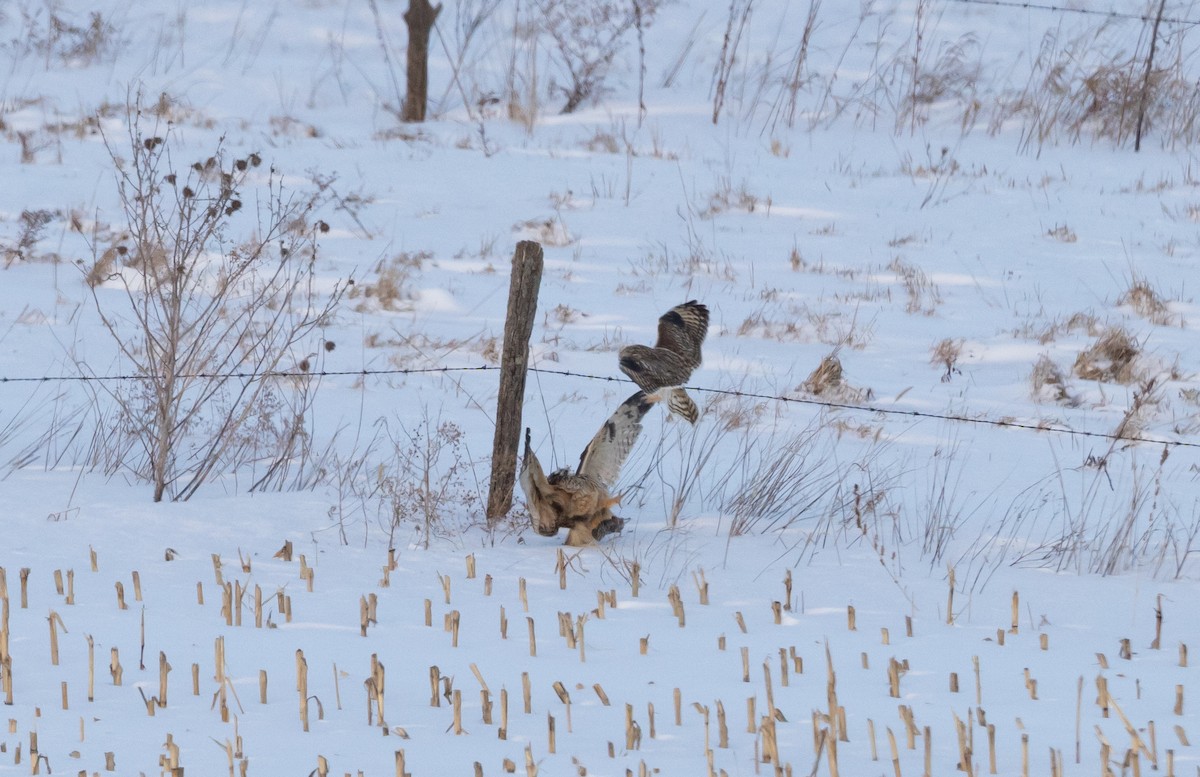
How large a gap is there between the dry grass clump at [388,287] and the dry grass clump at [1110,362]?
399 cm

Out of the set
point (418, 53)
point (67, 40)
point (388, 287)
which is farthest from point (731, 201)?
point (67, 40)

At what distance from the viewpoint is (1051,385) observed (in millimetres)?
6824

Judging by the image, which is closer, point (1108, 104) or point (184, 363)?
Result: point (184, 363)

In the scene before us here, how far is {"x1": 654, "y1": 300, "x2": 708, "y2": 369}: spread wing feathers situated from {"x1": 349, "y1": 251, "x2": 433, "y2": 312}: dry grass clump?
347 cm

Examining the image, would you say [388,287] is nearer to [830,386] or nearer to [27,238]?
[27,238]

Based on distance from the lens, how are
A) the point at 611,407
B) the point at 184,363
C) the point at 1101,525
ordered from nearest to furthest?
the point at 184,363
the point at 1101,525
the point at 611,407

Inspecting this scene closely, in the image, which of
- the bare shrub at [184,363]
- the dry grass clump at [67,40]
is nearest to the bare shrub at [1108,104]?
the bare shrub at [184,363]

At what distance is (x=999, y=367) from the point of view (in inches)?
292

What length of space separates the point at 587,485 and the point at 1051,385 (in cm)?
330

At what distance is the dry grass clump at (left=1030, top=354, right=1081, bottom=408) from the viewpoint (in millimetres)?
6750

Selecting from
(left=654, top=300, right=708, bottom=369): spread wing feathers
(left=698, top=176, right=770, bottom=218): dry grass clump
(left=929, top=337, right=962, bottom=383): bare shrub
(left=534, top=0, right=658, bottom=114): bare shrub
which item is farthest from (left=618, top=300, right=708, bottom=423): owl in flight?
(left=534, top=0, right=658, bottom=114): bare shrub

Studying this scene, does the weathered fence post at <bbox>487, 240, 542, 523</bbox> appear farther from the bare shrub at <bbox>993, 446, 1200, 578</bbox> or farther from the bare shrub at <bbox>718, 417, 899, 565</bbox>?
the bare shrub at <bbox>993, 446, 1200, 578</bbox>

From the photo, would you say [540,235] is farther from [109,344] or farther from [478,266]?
[109,344]

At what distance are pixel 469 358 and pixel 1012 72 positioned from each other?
351 inches
